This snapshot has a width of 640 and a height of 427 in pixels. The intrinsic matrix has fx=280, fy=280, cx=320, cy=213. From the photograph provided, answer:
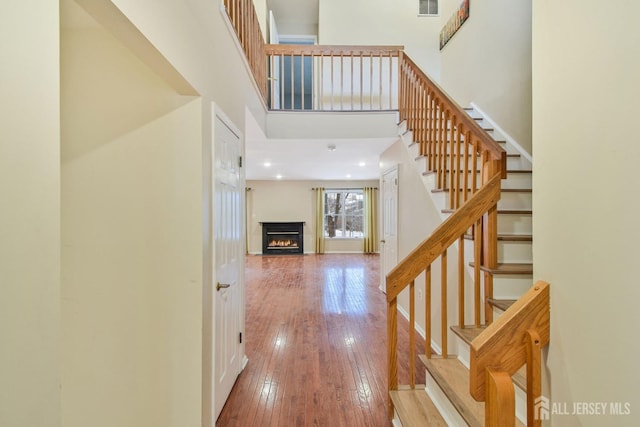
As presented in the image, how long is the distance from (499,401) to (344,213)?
8276 millimetres

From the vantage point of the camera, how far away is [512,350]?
912 millimetres

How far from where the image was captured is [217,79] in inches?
68.9

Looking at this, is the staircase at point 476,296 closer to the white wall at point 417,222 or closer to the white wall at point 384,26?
the white wall at point 417,222

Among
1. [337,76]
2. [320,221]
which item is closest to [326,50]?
[337,76]

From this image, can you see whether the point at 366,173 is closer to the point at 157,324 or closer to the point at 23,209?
the point at 157,324

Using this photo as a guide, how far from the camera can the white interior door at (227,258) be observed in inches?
68.8

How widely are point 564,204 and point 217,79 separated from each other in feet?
6.04

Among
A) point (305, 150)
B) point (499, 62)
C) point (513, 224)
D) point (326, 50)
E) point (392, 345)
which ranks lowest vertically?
point (392, 345)

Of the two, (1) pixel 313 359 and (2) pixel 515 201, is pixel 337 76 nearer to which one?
(2) pixel 515 201

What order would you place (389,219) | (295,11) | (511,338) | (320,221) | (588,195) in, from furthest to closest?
(320,221) → (295,11) → (389,219) → (511,338) → (588,195)

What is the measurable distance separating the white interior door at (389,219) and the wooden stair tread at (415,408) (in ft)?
7.01

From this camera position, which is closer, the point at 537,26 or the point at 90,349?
the point at 537,26

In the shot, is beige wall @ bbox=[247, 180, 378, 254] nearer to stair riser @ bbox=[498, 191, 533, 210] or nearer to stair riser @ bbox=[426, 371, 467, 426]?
stair riser @ bbox=[498, 191, 533, 210]

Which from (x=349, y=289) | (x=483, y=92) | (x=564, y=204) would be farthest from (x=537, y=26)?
(x=349, y=289)
